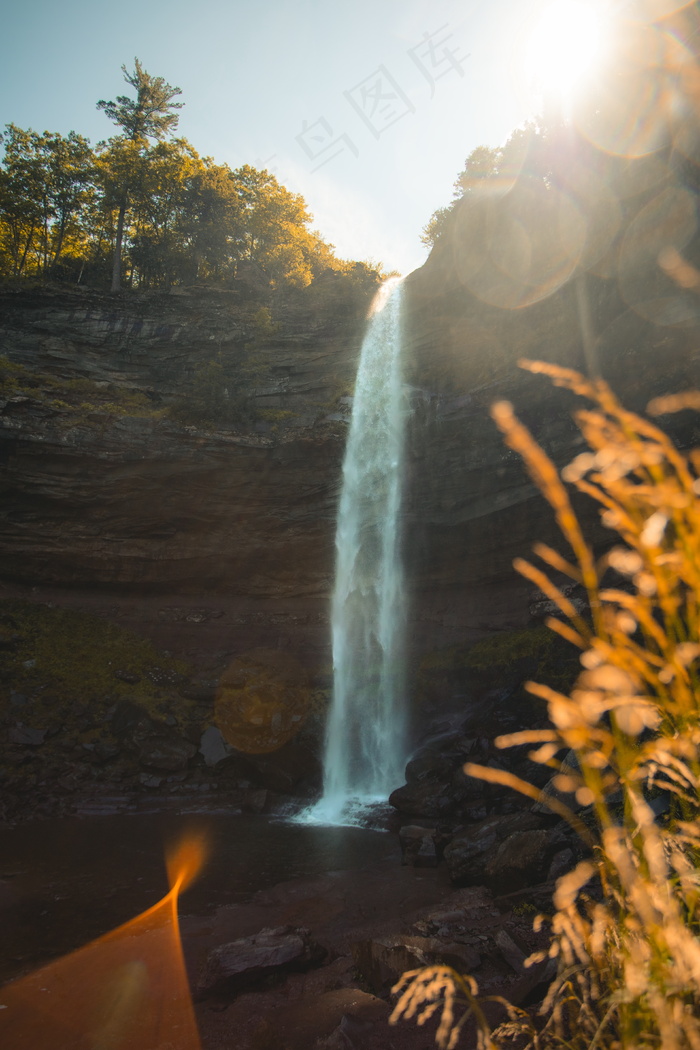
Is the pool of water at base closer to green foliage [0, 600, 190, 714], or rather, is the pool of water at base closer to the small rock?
the small rock

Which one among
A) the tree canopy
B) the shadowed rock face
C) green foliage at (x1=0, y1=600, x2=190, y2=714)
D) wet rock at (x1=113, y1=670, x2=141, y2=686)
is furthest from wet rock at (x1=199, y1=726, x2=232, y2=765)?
the tree canopy

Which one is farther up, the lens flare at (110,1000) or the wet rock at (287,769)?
the lens flare at (110,1000)

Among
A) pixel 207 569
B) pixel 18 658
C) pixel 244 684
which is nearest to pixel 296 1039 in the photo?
pixel 244 684

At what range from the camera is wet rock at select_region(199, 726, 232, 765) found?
17.2 meters

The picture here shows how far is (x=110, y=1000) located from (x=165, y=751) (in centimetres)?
1134

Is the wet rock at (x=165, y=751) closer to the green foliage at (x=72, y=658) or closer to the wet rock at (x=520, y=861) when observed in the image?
the green foliage at (x=72, y=658)

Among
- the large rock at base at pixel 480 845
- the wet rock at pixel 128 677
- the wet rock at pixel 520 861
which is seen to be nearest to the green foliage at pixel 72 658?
the wet rock at pixel 128 677

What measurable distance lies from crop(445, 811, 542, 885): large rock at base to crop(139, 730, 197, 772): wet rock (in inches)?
379

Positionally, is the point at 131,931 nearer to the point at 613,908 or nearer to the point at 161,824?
the point at 161,824

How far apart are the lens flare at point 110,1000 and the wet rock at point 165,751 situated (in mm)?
8923

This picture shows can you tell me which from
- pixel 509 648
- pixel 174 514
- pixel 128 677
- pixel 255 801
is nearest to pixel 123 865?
pixel 255 801

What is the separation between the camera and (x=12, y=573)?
Result: 2186 centimetres

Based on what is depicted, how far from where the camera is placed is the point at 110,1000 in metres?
6.31

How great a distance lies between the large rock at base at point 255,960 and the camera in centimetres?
626
